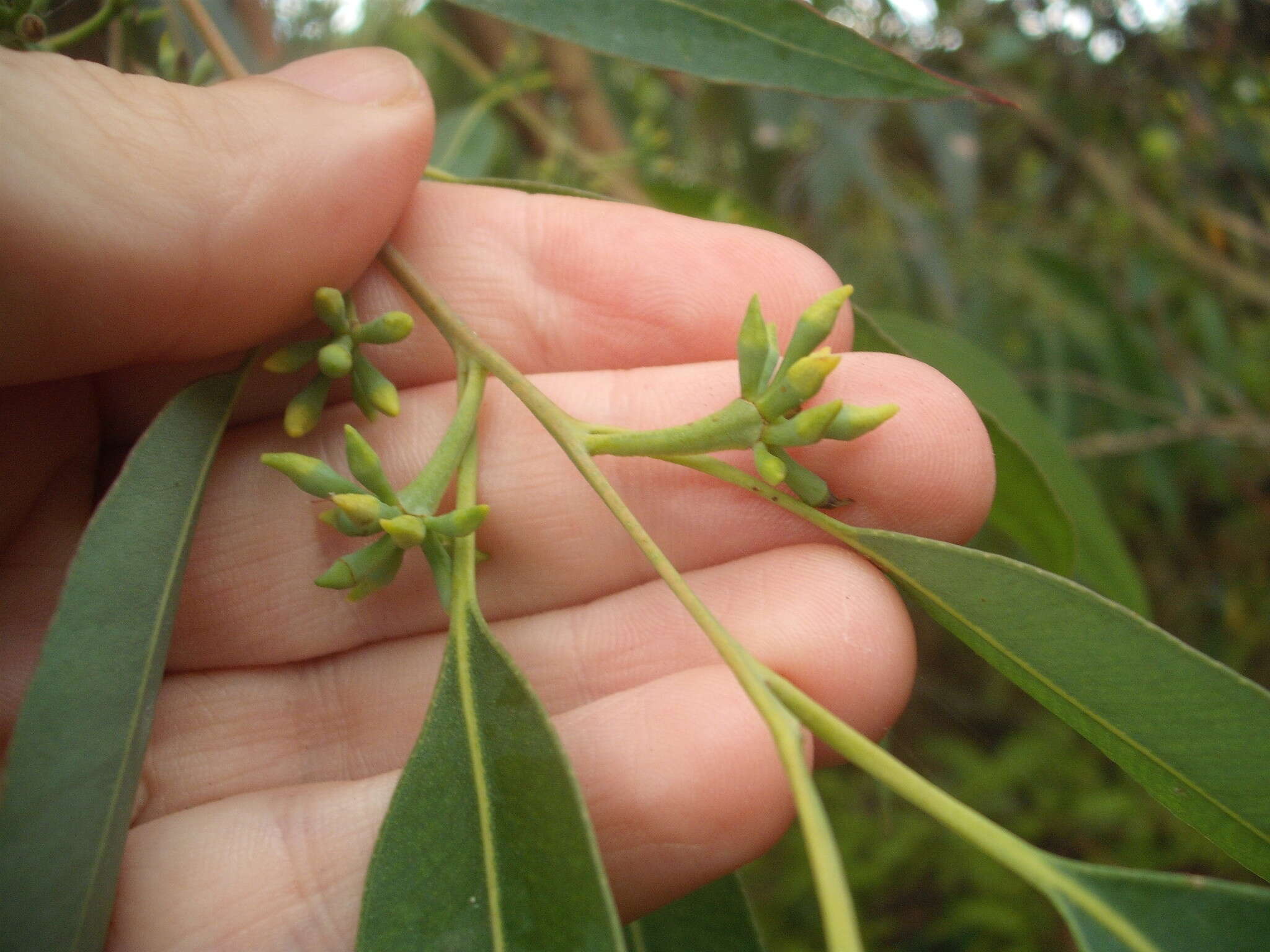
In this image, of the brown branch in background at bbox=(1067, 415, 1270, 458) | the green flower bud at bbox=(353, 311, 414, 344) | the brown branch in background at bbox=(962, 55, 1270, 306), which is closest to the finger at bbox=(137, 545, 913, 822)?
the green flower bud at bbox=(353, 311, 414, 344)

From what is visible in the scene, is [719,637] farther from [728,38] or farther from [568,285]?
[728,38]

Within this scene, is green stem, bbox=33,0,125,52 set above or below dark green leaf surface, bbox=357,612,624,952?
above

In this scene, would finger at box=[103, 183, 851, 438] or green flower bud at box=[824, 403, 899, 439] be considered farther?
finger at box=[103, 183, 851, 438]

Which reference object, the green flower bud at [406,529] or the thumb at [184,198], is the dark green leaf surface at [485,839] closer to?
the green flower bud at [406,529]

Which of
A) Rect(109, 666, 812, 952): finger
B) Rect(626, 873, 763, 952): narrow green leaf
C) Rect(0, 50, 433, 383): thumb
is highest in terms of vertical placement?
Rect(0, 50, 433, 383): thumb

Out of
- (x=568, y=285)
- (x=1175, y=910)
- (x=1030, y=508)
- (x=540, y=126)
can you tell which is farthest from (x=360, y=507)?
(x=540, y=126)

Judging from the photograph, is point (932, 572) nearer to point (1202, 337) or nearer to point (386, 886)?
point (386, 886)

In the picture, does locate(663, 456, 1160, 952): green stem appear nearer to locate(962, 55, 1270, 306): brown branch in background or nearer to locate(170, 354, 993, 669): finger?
locate(170, 354, 993, 669): finger
